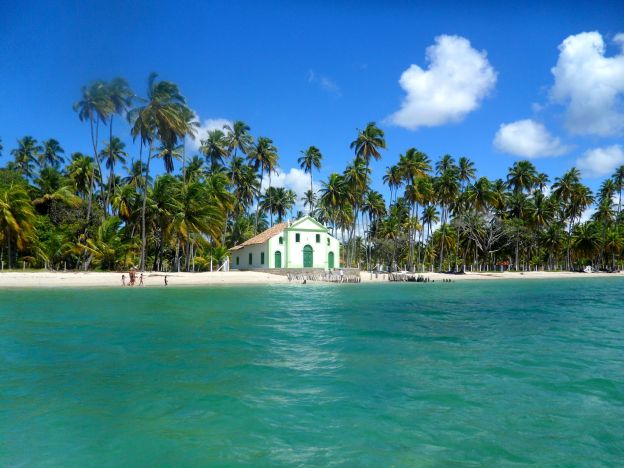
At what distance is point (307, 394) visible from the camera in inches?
303

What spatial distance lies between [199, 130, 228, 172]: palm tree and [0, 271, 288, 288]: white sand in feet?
78.5

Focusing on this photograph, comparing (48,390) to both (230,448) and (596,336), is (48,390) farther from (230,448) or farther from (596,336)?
(596,336)

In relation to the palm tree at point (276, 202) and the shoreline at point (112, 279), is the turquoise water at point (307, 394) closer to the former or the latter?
the shoreline at point (112, 279)

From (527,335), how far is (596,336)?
216cm

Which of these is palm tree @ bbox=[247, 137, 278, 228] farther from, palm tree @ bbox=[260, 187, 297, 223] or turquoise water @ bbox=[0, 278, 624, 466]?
turquoise water @ bbox=[0, 278, 624, 466]

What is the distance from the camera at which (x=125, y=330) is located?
14.0m

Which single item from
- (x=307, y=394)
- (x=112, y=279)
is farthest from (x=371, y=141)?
(x=307, y=394)

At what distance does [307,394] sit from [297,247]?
139 ft

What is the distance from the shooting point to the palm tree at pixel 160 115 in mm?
40562

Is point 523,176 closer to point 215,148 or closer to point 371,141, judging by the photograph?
point 371,141

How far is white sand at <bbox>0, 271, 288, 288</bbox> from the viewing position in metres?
33.3

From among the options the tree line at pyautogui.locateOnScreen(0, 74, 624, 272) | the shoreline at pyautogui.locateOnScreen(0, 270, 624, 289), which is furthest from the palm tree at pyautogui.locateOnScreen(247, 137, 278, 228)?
the shoreline at pyautogui.locateOnScreen(0, 270, 624, 289)

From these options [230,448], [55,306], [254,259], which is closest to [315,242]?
[254,259]

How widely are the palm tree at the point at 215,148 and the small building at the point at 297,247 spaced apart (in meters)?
15.0
